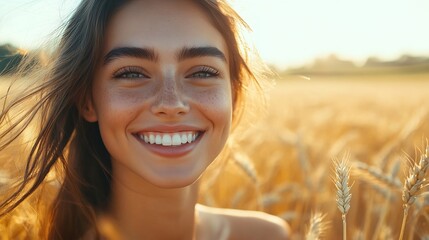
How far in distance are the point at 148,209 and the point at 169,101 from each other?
23.5 inches

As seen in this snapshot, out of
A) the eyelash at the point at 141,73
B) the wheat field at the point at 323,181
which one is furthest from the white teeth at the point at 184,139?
the wheat field at the point at 323,181

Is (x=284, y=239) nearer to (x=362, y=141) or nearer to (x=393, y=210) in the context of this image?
(x=393, y=210)

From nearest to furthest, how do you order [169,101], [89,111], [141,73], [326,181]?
[169,101] → [141,73] → [89,111] → [326,181]

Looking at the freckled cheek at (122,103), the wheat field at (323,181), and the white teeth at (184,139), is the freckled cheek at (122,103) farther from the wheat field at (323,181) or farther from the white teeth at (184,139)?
the wheat field at (323,181)

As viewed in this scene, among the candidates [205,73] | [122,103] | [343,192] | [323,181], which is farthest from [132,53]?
[323,181]

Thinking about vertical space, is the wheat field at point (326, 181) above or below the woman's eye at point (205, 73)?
below

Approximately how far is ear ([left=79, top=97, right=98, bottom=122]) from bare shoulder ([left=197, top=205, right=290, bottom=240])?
78cm

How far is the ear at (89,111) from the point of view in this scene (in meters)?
2.00

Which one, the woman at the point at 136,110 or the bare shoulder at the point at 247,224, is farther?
the bare shoulder at the point at 247,224

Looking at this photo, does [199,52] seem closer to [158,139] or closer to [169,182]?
[158,139]

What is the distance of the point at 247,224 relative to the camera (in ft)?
8.64

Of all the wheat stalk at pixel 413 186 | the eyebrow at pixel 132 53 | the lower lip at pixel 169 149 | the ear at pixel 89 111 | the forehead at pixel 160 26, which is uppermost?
the forehead at pixel 160 26

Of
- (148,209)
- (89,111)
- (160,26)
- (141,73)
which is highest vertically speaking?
(160,26)

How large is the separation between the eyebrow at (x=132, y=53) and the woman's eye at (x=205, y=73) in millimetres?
166
